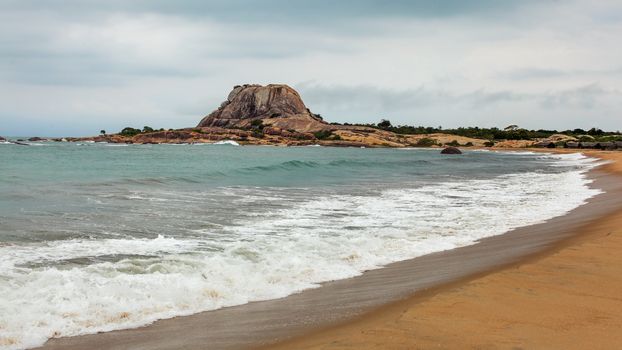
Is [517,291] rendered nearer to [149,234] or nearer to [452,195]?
[149,234]

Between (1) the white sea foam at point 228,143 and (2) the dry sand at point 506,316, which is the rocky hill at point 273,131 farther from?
(2) the dry sand at point 506,316

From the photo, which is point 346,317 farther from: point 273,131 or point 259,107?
point 259,107

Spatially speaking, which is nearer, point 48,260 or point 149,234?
point 48,260

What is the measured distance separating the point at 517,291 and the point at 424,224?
706 cm

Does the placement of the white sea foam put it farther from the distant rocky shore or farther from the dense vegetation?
the dense vegetation

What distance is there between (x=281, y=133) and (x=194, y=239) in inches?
5259

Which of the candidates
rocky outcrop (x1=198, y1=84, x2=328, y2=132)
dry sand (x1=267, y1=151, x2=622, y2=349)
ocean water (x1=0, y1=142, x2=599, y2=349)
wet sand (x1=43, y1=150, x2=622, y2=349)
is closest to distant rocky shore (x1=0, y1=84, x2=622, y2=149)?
rocky outcrop (x1=198, y1=84, x2=328, y2=132)

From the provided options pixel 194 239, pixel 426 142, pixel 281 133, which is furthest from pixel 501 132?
pixel 194 239

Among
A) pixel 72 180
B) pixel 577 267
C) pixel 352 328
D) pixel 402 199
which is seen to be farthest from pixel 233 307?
pixel 72 180

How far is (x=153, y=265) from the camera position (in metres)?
8.40

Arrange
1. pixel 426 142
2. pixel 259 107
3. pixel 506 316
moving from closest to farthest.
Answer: pixel 506 316 → pixel 426 142 → pixel 259 107

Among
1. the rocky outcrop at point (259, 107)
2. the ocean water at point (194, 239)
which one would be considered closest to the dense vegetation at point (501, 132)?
the rocky outcrop at point (259, 107)

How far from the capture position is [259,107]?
17162 centimetres

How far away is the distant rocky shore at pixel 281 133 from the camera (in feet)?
431
